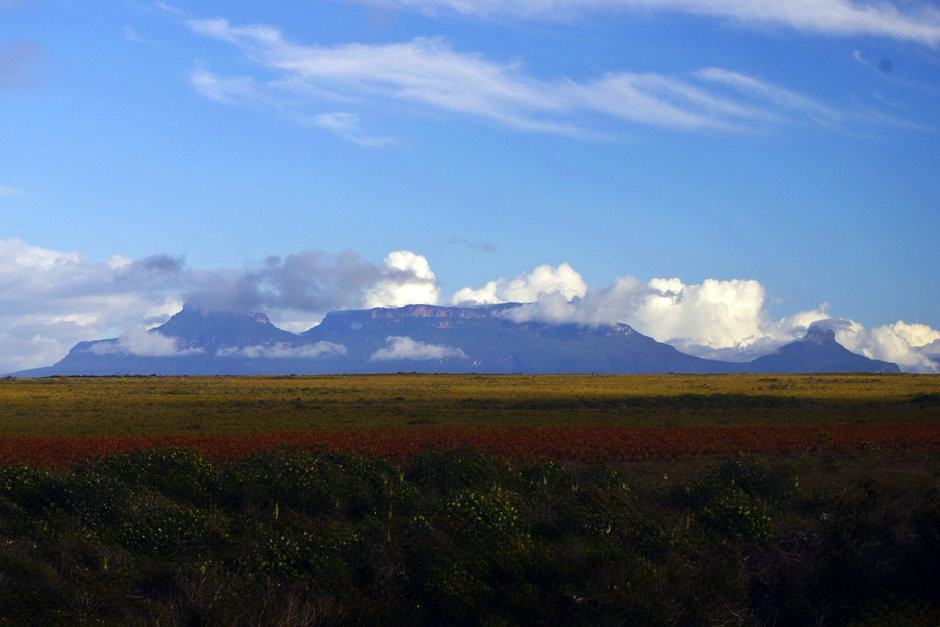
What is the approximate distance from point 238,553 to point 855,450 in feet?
85.1

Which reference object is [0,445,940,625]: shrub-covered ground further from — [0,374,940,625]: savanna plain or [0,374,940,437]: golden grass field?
[0,374,940,437]: golden grass field

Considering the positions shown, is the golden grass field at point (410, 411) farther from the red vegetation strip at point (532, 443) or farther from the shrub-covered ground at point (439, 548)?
the shrub-covered ground at point (439, 548)

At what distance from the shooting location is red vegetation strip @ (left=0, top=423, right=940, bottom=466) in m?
32.0

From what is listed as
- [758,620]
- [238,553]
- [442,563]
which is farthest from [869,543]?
[238,553]

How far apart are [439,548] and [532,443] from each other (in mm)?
19166

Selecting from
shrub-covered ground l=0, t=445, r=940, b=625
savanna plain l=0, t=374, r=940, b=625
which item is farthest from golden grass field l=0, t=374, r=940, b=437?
shrub-covered ground l=0, t=445, r=940, b=625

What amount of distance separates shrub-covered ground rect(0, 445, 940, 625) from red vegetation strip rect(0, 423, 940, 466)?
327 inches

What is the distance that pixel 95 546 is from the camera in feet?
51.5

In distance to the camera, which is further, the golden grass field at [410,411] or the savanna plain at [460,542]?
the golden grass field at [410,411]

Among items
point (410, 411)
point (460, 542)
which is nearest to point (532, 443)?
point (460, 542)

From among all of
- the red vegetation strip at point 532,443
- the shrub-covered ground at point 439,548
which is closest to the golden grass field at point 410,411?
Result: the red vegetation strip at point 532,443

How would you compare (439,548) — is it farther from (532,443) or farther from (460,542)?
(532,443)

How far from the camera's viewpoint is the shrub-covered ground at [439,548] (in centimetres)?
1476

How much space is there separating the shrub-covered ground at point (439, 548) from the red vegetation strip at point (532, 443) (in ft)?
27.2
